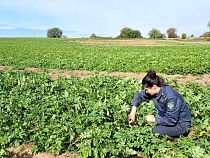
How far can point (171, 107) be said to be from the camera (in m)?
3.72

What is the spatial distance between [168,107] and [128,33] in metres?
81.4

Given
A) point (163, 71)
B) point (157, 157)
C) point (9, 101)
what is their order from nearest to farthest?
1. point (157, 157)
2. point (9, 101)
3. point (163, 71)

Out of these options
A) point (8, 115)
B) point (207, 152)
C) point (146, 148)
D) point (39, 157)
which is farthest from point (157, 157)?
point (8, 115)

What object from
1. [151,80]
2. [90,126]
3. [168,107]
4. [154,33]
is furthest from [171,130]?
[154,33]

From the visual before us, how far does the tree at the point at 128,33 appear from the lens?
82.6 m

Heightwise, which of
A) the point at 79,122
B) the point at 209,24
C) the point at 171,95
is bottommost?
the point at 79,122

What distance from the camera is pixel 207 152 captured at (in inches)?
129

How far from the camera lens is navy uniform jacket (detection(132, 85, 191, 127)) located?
147 inches

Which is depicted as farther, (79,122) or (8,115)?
(8,115)

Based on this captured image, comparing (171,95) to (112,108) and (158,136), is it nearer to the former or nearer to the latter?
(158,136)

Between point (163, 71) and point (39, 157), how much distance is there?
8.22 metres

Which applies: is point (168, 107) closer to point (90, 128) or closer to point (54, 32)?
point (90, 128)

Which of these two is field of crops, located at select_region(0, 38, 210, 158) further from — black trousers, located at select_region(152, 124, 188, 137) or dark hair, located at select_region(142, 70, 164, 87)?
dark hair, located at select_region(142, 70, 164, 87)

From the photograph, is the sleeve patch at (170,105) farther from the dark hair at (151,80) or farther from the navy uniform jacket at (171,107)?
the dark hair at (151,80)
